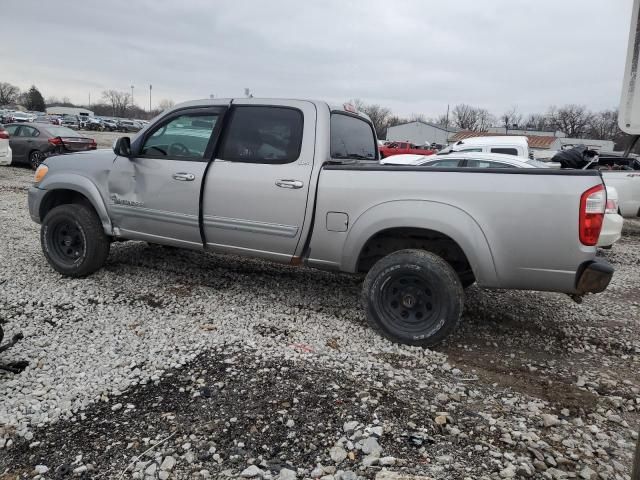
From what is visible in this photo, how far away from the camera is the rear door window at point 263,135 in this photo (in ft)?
13.8

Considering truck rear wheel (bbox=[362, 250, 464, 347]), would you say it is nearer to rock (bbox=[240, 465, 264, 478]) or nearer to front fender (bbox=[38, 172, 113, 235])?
rock (bbox=[240, 465, 264, 478])

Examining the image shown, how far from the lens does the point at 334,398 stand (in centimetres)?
297

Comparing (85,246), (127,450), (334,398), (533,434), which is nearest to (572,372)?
(533,434)

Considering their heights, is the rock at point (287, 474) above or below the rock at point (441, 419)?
below

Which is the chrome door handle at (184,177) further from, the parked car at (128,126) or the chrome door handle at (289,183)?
the parked car at (128,126)

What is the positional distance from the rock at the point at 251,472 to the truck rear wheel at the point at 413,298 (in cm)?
176

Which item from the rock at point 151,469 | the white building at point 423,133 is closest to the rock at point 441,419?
the rock at point 151,469

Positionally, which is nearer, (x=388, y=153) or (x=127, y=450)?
(x=127, y=450)

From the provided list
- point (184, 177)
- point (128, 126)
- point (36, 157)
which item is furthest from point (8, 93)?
point (184, 177)

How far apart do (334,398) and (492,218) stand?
1726 millimetres

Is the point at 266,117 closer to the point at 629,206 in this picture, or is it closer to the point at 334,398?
the point at 334,398

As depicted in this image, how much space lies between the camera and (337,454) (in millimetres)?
2477

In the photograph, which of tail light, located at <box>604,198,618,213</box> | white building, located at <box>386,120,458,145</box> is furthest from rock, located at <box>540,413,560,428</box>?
white building, located at <box>386,120,458,145</box>

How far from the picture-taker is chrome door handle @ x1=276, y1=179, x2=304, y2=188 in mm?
4041
